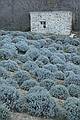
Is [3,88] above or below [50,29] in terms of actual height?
above

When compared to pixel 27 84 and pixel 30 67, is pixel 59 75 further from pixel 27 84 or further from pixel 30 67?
pixel 27 84

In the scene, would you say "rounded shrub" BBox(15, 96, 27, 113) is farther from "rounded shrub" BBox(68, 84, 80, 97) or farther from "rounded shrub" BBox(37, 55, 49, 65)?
"rounded shrub" BBox(37, 55, 49, 65)


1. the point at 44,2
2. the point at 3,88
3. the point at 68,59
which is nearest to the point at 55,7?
the point at 44,2

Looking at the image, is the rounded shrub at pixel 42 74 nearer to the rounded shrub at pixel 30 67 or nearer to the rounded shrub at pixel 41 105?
the rounded shrub at pixel 30 67

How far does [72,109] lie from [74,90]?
1595 mm

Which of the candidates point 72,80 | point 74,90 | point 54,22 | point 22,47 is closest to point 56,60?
point 72,80

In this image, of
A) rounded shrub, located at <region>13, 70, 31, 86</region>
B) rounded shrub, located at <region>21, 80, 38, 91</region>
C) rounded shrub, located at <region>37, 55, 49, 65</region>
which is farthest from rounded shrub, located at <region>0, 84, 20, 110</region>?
rounded shrub, located at <region>37, 55, 49, 65</region>

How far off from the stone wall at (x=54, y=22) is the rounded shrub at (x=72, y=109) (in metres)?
15.3

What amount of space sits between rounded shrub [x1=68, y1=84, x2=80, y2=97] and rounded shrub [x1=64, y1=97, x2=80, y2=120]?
→ 1158 millimetres

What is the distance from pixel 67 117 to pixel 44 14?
1622 centimetres

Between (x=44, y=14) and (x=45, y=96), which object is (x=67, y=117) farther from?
(x=44, y=14)

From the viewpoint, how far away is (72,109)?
6527 mm

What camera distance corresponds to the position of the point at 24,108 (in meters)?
6.65

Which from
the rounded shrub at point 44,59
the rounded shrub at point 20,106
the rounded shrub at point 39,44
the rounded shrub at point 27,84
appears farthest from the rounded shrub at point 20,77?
the rounded shrub at point 39,44
